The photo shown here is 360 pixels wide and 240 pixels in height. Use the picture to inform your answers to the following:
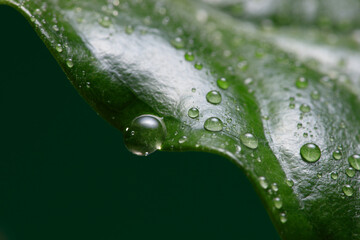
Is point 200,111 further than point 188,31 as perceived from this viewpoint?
No

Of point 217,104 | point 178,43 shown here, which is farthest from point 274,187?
point 178,43

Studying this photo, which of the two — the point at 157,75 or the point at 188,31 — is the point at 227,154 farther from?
the point at 188,31

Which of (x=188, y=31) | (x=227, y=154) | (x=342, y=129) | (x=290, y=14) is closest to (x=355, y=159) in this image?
(x=342, y=129)

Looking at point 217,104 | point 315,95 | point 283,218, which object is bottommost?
point 283,218

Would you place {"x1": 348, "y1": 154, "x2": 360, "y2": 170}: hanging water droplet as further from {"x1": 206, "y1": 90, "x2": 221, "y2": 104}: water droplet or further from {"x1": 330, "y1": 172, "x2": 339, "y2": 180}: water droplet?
{"x1": 206, "y1": 90, "x2": 221, "y2": 104}: water droplet

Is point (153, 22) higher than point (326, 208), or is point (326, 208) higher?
point (153, 22)

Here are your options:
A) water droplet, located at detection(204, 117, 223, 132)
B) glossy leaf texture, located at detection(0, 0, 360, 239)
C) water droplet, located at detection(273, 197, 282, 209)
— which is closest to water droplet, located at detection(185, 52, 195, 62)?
glossy leaf texture, located at detection(0, 0, 360, 239)

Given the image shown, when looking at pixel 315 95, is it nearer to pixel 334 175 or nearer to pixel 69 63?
pixel 334 175
